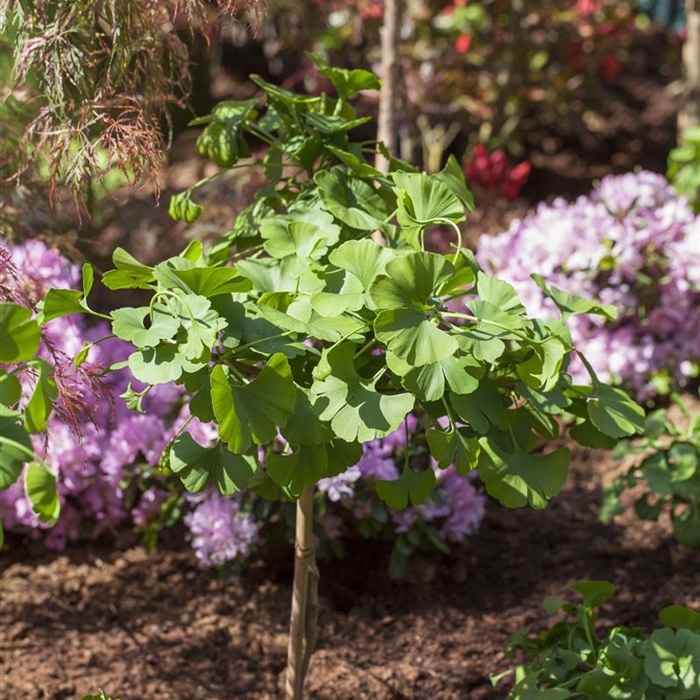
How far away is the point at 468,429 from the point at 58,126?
942mm

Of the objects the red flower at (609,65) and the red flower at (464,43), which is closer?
the red flower at (464,43)

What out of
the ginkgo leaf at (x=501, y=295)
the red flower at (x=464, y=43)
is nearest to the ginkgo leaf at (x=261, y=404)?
the ginkgo leaf at (x=501, y=295)

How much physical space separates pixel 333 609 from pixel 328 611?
2 centimetres

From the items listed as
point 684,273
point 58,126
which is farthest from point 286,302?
point 684,273

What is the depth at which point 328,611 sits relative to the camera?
2.58 metres

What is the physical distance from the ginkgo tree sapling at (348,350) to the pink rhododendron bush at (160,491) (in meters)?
0.73

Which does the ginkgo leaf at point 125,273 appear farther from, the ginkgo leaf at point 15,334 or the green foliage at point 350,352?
the ginkgo leaf at point 15,334

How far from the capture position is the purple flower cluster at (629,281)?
132 inches

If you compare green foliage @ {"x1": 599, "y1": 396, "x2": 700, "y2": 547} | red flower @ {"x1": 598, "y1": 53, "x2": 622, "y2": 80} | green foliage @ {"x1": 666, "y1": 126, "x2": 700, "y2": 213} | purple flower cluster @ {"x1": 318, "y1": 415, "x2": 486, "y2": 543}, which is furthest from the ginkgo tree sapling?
red flower @ {"x1": 598, "y1": 53, "x2": 622, "y2": 80}

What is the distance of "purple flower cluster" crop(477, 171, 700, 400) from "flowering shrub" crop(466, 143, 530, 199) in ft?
4.23

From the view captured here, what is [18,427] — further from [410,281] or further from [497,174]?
[497,174]

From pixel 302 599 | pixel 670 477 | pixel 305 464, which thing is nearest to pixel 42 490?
pixel 305 464

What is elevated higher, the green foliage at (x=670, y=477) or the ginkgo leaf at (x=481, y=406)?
the ginkgo leaf at (x=481, y=406)

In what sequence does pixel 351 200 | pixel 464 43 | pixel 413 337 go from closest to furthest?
pixel 413 337
pixel 351 200
pixel 464 43
